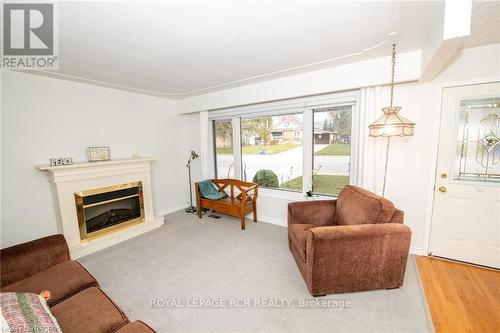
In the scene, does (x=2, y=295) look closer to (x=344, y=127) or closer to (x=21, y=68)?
(x=21, y=68)

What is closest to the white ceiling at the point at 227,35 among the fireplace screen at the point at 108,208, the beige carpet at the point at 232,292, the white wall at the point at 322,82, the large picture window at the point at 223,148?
the white wall at the point at 322,82

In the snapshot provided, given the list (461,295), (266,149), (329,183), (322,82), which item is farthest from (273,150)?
(461,295)

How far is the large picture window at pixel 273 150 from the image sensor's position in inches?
138

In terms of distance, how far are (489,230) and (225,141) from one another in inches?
155

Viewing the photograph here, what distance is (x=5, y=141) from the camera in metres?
2.38

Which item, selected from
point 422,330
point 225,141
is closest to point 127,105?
point 225,141

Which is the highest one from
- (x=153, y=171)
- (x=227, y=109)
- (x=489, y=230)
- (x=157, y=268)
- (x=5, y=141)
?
(x=227, y=109)

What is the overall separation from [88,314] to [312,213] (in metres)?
2.28

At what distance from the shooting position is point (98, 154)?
314 centimetres

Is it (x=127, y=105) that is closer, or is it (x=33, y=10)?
(x=33, y=10)

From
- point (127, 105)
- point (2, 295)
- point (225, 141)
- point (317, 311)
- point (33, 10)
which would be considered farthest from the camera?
point (225, 141)

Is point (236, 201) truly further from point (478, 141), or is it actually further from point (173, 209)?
point (478, 141)

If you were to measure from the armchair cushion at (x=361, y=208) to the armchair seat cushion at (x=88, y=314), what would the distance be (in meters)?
2.08

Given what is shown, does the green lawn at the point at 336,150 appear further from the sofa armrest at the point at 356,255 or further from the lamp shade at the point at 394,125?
the sofa armrest at the point at 356,255
